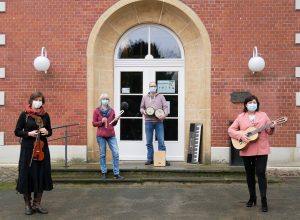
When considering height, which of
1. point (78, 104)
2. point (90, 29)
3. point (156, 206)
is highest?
point (90, 29)

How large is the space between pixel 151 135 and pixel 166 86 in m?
1.50

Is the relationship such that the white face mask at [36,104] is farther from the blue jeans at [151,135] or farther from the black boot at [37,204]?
the blue jeans at [151,135]

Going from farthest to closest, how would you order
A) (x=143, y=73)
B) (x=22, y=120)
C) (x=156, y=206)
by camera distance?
(x=143, y=73)
(x=156, y=206)
(x=22, y=120)

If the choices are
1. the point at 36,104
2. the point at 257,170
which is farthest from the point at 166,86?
the point at 36,104

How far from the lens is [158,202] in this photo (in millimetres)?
7156

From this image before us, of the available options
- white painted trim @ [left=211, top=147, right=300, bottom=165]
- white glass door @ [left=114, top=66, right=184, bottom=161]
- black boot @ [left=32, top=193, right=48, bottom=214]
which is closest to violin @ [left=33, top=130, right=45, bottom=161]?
black boot @ [left=32, top=193, right=48, bottom=214]

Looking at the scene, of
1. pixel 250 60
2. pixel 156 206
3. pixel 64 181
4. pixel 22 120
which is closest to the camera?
pixel 22 120

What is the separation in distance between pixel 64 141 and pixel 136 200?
11.4 feet

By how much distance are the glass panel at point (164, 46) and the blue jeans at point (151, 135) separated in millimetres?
1938

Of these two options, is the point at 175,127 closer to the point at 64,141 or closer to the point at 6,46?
the point at 64,141

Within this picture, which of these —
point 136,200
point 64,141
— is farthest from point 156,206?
point 64,141

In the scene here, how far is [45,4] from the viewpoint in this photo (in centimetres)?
1018

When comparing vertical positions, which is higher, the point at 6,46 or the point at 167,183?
the point at 6,46

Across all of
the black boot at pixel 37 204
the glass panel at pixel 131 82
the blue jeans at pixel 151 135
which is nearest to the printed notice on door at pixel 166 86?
the glass panel at pixel 131 82
